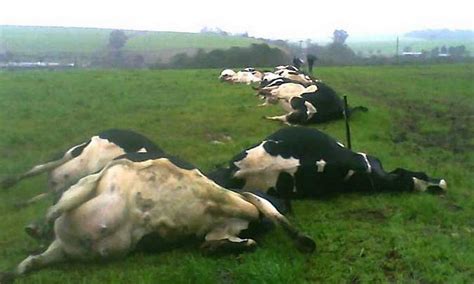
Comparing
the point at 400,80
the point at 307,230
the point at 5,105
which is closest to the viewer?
the point at 307,230

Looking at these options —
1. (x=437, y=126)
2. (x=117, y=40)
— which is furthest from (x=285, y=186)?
(x=117, y=40)

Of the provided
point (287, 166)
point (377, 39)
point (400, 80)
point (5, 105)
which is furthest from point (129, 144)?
point (377, 39)

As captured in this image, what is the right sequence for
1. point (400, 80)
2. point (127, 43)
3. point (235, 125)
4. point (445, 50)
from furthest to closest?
1. point (445, 50)
2. point (127, 43)
3. point (400, 80)
4. point (235, 125)

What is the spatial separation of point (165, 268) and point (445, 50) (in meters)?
53.0

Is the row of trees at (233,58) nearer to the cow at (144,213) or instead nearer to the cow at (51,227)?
the cow at (51,227)

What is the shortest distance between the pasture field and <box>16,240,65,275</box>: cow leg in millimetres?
72

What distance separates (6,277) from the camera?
4.67 metres

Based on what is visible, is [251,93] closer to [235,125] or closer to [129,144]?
[235,125]

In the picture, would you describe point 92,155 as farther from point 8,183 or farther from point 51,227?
point 51,227

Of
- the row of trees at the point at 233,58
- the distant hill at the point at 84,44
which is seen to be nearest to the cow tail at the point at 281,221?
the distant hill at the point at 84,44

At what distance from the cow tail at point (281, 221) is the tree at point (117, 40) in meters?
42.5

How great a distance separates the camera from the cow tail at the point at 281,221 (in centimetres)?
523

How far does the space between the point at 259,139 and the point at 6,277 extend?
7.02m

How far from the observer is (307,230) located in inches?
231
